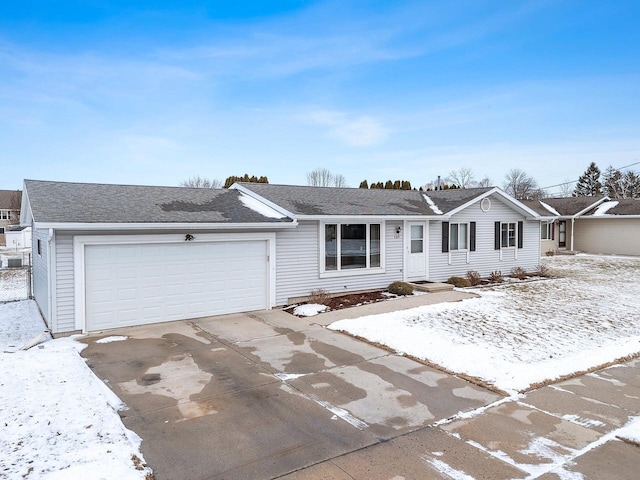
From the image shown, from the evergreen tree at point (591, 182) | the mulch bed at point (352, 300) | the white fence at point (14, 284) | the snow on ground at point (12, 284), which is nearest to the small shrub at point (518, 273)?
the mulch bed at point (352, 300)

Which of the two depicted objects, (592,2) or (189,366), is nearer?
(189,366)

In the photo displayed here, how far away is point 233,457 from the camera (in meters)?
4.29

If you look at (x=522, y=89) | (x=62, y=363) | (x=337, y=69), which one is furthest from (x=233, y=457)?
(x=522, y=89)

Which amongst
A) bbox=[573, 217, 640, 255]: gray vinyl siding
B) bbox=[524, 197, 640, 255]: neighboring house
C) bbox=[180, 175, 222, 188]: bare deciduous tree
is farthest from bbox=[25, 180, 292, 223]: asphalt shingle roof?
bbox=[180, 175, 222, 188]: bare deciduous tree

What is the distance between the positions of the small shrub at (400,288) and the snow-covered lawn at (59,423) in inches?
347


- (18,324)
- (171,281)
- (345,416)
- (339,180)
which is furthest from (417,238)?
(339,180)

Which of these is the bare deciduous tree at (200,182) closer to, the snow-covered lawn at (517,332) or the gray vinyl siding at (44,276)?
the gray vinyl siding at (44,276)

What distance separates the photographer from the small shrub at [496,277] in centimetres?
1619

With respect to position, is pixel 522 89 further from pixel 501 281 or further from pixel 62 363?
pixel 62 363

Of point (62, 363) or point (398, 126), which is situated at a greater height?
point (398, 126)

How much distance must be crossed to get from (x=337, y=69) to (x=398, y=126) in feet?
25.6

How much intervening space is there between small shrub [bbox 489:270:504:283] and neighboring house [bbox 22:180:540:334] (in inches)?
17.7

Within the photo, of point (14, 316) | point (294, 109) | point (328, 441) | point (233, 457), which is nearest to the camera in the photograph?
point (233, 457)

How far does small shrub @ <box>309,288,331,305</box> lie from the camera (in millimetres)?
11938
